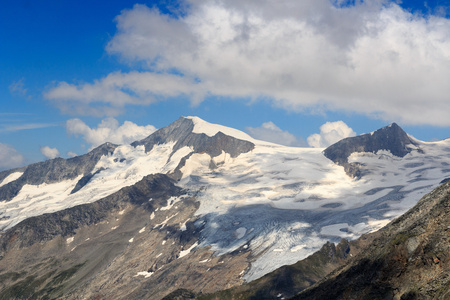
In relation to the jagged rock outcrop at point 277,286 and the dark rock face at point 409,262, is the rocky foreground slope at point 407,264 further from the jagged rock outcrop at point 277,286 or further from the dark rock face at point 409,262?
the jagged rock outcrop at point 277,286

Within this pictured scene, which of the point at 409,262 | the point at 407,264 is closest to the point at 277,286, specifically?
the point at 407,264

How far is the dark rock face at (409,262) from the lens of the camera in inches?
2579

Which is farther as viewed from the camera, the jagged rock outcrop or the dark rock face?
the jagged rock outcrop

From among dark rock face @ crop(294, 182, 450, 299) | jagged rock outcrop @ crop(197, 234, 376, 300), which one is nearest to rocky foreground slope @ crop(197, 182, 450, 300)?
dark rock face @ crop(294, 182, 450, 299)

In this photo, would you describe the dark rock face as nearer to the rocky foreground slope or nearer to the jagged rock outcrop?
the rocky foreground slope

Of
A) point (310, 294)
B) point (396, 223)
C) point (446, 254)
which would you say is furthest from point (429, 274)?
point (310, 294)

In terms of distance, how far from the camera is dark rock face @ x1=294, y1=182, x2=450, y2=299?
2579 inches

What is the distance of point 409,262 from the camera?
71750 millimetres

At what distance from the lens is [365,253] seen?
291 ft

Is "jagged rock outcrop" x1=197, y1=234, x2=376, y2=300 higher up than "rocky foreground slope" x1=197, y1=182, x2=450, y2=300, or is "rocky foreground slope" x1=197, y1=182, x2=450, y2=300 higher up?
"rocky foreground slope" x1=197, y1=182, x2=450, y2=300

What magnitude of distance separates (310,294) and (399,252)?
31.6 m

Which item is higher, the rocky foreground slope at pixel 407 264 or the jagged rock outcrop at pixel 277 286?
the rocky foreground slope at pixel 407 264

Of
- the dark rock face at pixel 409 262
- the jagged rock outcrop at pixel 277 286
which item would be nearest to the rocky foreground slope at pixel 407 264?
the dark rock face at pixel 409 262

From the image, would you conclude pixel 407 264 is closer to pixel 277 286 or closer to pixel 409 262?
pixel 409 262
